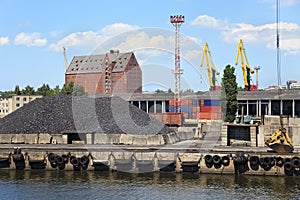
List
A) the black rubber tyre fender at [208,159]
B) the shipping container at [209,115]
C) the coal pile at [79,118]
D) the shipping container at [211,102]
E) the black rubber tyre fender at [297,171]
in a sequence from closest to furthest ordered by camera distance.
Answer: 1. the black rubber tyre fender at [297,171]
2. the black rubber tyre fender at [208,159]
3. the coal pile at [79,118]
4. the shipping container at [209,115]
5. the shipping container at [211,102]

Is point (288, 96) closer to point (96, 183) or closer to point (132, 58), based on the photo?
point (96, 183)

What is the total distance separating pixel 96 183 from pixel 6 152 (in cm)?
1397

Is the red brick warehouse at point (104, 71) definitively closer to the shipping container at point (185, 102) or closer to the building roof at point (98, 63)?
the building roof at point (98, 63)

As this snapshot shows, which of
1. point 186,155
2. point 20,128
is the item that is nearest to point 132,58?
point 20,128

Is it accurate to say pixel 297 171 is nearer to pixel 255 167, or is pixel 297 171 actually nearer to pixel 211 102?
pixel 255 167

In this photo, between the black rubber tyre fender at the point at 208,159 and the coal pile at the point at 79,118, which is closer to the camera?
the black rubber tyre fender at the point at 208,159

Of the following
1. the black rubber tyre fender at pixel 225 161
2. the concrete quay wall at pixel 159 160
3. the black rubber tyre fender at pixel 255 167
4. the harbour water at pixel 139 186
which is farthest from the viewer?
the black rubber tyre fender at pixel 225 161

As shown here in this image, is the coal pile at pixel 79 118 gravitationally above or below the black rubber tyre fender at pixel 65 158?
above

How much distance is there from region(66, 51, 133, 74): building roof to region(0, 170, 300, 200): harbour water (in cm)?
11520

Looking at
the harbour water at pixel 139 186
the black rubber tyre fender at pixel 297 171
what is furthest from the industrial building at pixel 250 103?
the harbour water at pixel 139 186

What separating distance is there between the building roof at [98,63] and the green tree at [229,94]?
88241mm

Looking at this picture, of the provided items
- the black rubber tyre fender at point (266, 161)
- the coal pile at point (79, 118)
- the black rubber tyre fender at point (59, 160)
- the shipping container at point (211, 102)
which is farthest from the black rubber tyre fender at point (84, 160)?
the shipping container at point (211, 102)

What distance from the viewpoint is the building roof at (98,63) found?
6304 inches

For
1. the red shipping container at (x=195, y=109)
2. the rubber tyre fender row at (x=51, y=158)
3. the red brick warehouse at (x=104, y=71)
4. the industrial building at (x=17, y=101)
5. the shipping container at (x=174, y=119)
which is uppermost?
the red brick warehouse at (x=104, y=71)
